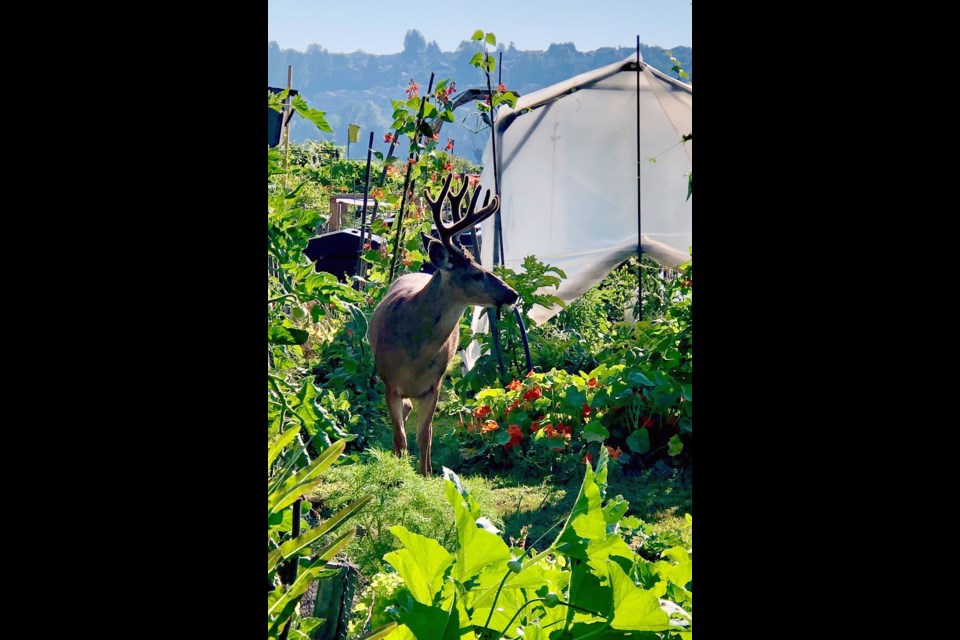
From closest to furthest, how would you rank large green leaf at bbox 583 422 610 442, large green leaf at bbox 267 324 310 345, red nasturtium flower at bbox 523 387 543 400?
large green leaf at bbox 267 324 310 345 < large green leaf at bbox 583 422 610 442 < red nasturtium flower at bbox 523 387 543 400

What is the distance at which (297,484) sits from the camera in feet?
4.58

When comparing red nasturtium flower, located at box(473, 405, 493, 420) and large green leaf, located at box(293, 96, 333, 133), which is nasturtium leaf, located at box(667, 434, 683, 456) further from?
large green leaf, located at box(293, 96, 333, 133)

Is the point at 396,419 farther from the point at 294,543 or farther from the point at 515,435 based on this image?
the point at 294,543

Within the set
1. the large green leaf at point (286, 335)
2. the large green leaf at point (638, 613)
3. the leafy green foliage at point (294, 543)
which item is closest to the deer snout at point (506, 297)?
the large green leaf at point (286, 335)

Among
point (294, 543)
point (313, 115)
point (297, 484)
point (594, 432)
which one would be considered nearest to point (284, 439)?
point (297, 484)

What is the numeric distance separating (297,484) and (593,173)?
780 centimetres

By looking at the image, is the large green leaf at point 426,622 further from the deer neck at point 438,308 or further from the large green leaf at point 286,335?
the deer neck at point 438,308

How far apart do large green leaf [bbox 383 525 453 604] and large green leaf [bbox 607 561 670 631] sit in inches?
8.6

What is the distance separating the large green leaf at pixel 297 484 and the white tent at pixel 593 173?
723 cm

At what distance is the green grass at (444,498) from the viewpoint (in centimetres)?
338

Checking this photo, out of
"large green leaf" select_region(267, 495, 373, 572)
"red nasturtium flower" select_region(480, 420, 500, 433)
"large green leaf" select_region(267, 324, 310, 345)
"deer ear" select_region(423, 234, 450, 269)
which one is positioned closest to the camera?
"large green leaf" select_region(267, 495, 373, 572)

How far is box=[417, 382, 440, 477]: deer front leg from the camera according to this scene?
5.58 meters

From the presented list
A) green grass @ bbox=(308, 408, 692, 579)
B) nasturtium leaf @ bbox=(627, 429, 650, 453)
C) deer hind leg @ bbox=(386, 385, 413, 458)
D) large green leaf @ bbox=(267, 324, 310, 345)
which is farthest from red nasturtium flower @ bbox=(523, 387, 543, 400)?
large green leaf @ bbox=(267, 324, 310, 345)
